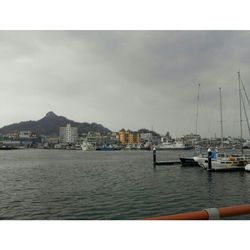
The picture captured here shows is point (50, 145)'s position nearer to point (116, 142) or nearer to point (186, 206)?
point (116, 142)

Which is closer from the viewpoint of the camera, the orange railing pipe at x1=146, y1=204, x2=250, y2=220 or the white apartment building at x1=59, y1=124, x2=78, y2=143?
the orange railing pipe at x1=146, y1=204, x2=250, y2=220

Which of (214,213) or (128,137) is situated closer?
(214,213)

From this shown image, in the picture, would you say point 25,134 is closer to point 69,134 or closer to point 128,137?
point 69,134

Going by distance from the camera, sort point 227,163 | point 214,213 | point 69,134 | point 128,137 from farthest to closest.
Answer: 1. point 69,134
2. point 128,137
3. point 227,163
4. point 214,213

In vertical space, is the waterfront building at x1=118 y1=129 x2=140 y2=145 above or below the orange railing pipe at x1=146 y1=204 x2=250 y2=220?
above

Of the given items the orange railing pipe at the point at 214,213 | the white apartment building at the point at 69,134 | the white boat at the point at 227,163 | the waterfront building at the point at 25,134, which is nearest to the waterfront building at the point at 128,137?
the white apartment building at the point at 69,134

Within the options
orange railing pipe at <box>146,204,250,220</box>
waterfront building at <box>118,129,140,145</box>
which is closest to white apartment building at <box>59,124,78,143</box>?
waterfront building at <box>118,129,140,145</box>

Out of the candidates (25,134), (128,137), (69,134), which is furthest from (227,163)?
(25,134)

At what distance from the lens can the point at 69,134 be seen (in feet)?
525

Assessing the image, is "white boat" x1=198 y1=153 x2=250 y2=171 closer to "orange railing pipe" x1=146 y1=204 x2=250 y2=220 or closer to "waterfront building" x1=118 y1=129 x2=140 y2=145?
"orange railing pipe" x1=146 y1=204 x2=250 y2=220

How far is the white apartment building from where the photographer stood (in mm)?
159375

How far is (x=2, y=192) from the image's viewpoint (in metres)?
16.2

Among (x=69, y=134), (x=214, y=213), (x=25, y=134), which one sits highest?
(x=25, y=134)

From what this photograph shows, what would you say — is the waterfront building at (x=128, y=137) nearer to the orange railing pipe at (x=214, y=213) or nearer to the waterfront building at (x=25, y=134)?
the waterfront building at (x=25, y=134)
